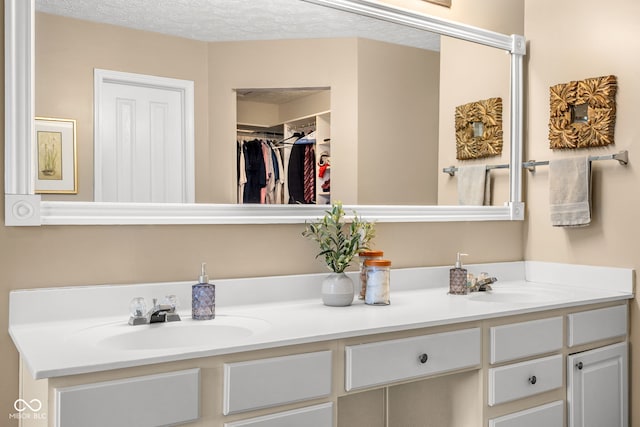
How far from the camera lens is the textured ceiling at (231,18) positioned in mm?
1760

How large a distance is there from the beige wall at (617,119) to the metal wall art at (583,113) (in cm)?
4

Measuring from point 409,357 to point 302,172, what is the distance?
78 cm

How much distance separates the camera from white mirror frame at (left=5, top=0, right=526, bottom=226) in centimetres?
162

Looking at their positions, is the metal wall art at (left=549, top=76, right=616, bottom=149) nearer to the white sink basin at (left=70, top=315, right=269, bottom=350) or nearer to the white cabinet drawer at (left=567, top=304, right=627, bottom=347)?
the white cabinet drawer at (left=567, top=304, right=627, bottom=347)

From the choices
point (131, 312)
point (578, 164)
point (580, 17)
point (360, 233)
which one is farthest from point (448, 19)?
point (131, 312)

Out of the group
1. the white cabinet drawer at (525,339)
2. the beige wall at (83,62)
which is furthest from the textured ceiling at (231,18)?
the white cabinet drawer at (525,339)

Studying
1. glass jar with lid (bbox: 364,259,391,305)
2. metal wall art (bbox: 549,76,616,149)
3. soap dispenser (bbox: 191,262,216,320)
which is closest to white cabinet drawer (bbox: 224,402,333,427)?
soap dispenser (bbox: 191,262,216,320)

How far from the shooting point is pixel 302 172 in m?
2.10

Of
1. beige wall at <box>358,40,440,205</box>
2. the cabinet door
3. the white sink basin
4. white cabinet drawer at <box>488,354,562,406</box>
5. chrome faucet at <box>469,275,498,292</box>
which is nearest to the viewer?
the white sink basin

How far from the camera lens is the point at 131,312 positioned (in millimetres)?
1674

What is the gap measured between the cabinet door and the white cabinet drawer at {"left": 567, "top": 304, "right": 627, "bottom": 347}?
0.05 metres

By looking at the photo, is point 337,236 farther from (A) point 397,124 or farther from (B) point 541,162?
(B) point 541,162

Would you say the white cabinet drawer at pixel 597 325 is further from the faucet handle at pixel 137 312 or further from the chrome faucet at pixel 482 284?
the faucet handle at pixel 137 312

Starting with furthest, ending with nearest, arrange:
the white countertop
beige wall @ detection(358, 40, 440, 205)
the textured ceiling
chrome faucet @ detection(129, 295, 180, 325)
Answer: beige wall @ detection(358, 40, 440, 205) → the textured ceiling → chrome faucet @ detection(129, 295, 180, 325) → the white countertop
